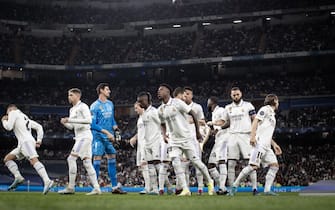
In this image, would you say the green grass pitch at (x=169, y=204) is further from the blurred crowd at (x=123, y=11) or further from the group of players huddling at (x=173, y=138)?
the blurred crowd at (x=123, y=11)

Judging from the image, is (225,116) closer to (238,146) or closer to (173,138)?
(238,146)

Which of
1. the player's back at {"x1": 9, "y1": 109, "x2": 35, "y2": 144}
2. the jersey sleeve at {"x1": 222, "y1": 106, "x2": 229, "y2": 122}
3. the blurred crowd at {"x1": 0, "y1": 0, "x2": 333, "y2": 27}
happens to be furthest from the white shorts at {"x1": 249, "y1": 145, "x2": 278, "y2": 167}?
the blurred crowd at {"x1": 0, "y1": 0, "x2": 333, "y2": 27}

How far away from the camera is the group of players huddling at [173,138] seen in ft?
43.3

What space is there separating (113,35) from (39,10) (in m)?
8.32

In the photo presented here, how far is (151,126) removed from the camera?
1573 centimetres

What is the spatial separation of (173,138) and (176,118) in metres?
0.48

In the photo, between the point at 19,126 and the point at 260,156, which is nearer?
the point at 260,156

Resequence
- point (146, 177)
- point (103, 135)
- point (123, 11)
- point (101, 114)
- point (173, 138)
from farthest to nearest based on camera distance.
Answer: point (123, 11), point (146, 177), point (101, 114), point (103, 135), point (173, 138)

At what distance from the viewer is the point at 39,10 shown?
5906cm

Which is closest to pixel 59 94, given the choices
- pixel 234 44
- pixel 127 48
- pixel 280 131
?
pixel 127 48

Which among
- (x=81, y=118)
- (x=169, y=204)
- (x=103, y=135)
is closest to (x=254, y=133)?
(x=81, y=118)

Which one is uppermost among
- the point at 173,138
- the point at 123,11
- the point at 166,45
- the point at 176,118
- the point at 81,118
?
the point at 123,11

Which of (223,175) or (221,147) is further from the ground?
(221,147)

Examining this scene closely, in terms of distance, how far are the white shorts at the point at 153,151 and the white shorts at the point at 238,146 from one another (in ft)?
6.75
